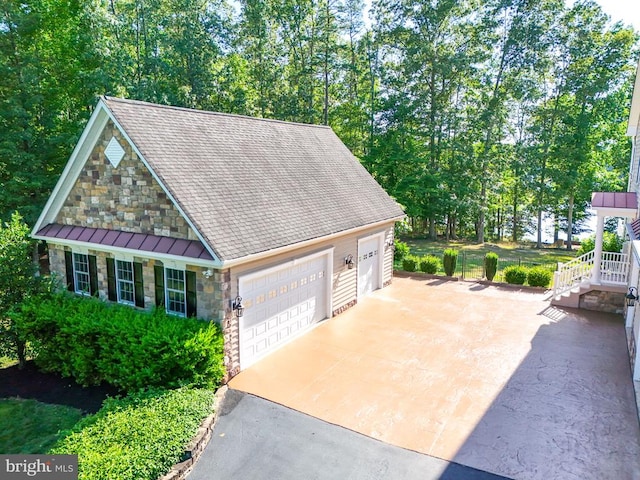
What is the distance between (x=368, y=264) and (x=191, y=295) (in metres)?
7.83

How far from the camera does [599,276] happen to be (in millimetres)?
14258

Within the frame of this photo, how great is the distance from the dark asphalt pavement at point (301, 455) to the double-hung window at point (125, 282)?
4.26 meters

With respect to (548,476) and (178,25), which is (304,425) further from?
(178,25)

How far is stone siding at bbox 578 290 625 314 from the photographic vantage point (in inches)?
552

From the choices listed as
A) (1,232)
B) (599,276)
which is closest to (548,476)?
(599,276)

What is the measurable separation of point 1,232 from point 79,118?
1534cm

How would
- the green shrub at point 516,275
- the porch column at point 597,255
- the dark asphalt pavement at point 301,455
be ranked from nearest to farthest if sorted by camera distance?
the dark asphalt pavement at point 301,455 < the porch column at point 597,255 < the green shrub at point 516,275

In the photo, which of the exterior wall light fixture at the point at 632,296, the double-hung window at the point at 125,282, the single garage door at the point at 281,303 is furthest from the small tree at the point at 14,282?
the exterior wall light fixture at the point at 632,296

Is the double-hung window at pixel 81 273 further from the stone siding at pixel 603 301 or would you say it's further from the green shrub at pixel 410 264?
the stone siding at pixel 603 301

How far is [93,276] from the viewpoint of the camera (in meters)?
11.5

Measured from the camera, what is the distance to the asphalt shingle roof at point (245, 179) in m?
9.55

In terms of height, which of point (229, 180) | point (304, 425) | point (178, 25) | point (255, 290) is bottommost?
point (304, 425)

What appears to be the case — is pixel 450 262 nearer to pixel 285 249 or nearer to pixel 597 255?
pixel 597 255

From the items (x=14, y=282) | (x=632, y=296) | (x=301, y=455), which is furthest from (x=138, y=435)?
(x=632, y=296)
